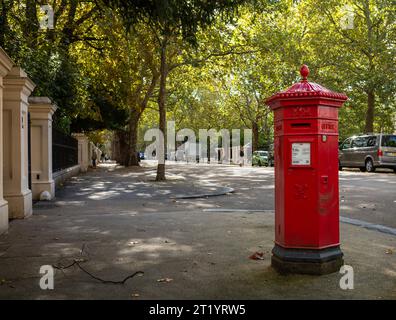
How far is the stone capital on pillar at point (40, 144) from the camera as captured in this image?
12.1 meters

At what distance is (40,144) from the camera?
12.2 meters

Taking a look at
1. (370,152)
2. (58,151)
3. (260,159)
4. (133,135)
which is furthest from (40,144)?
(260,159)

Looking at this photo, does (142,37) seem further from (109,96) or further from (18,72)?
(18,72)

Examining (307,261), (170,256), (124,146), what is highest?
(124,146)

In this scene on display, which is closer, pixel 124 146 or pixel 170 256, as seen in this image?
pixel 170 256

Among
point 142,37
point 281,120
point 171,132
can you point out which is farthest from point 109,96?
point 171,132

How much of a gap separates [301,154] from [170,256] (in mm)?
2044

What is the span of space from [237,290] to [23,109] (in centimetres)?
672

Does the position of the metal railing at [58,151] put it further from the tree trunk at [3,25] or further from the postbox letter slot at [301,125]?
the postbox letter slot at [301,125]

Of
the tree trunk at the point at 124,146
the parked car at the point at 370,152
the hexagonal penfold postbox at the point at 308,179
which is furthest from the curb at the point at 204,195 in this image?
the tree trunk at the point at 124,146

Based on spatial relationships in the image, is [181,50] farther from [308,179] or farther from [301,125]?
[308,179]

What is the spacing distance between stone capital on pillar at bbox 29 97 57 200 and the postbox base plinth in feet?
29.1

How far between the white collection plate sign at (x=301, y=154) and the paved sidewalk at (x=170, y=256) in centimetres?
114

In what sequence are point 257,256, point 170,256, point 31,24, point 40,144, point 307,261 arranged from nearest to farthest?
point 307,261
point 257,256
point 170,256
point 40,144
point 31,24
